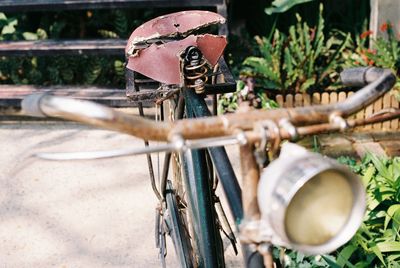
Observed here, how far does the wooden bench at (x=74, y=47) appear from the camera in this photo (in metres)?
5.04

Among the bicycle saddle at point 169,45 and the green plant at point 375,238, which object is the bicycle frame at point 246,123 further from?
the green plant at point 375,238

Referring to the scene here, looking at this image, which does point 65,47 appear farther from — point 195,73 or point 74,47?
point 195,73

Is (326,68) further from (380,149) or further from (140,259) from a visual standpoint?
(140,259)

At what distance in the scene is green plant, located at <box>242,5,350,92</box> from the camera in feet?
16.1

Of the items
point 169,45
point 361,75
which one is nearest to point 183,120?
point 361,75

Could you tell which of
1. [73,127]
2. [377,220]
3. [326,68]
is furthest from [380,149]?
[73,127]

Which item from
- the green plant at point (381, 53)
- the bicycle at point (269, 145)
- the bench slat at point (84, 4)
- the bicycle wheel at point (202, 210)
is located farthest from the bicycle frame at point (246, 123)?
the bench slat at point (84, 4)

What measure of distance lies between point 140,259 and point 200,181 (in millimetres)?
1345

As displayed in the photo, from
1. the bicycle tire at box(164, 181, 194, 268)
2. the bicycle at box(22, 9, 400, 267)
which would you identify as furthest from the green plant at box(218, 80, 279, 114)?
the bicycle at box(22, 9, 400, 267)

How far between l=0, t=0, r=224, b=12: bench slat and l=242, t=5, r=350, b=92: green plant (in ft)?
2.34

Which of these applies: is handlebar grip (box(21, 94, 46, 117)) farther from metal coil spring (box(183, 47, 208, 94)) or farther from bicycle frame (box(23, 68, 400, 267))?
metal coil spring (box(183, 47, 208, 94))

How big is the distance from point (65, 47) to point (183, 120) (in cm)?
429

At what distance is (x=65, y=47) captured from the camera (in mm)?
5188

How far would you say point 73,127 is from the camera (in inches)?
195
